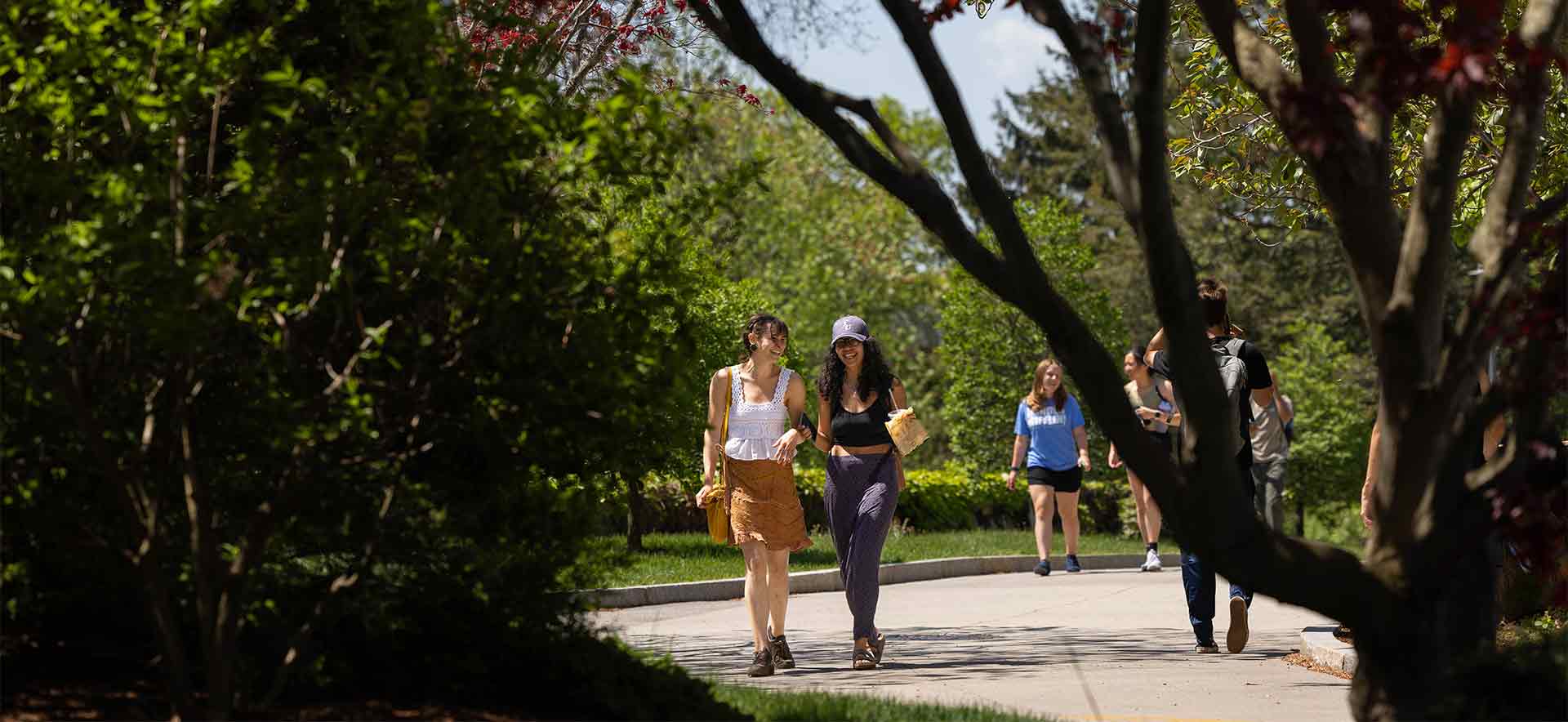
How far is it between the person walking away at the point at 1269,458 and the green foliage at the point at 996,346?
14.1 metres

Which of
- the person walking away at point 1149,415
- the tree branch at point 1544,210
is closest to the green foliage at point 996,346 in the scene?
the person walking away at point 1149,415

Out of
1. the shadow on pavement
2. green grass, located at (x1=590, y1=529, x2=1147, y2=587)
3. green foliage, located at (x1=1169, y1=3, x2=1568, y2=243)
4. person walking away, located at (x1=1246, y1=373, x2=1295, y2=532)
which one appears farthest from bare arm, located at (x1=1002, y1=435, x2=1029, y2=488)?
the shadow on pavement

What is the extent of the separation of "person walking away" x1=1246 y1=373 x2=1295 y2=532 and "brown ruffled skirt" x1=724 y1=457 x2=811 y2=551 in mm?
5511

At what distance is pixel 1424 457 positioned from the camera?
5.29 meters

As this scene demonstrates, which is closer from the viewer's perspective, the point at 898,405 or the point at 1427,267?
the point at 1427,267

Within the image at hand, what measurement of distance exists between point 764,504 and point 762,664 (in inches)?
35.1

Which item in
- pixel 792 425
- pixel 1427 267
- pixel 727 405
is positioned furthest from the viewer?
pixel 792 425

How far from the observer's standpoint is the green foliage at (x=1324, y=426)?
117ft

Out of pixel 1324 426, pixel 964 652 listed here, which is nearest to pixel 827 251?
pixel 1324 426

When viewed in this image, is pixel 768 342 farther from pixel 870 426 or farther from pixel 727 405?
pixel 870 426

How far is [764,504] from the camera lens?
33.0ft

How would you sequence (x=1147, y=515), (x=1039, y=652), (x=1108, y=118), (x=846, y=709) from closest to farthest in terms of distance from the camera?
(x=1108, y=118)
(x=846, y=709)
(x=1039, y=652)
(x=1147, y=515)

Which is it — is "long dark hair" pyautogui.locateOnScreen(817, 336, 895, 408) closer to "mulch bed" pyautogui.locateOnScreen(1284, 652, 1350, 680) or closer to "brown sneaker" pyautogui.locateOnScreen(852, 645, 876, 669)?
"brown sneaker" pyautogui.locateOnScreen(852, 645, 876, 669)

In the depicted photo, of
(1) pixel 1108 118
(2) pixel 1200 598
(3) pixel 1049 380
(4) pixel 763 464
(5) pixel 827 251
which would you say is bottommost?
(2) pixel 1200 598
